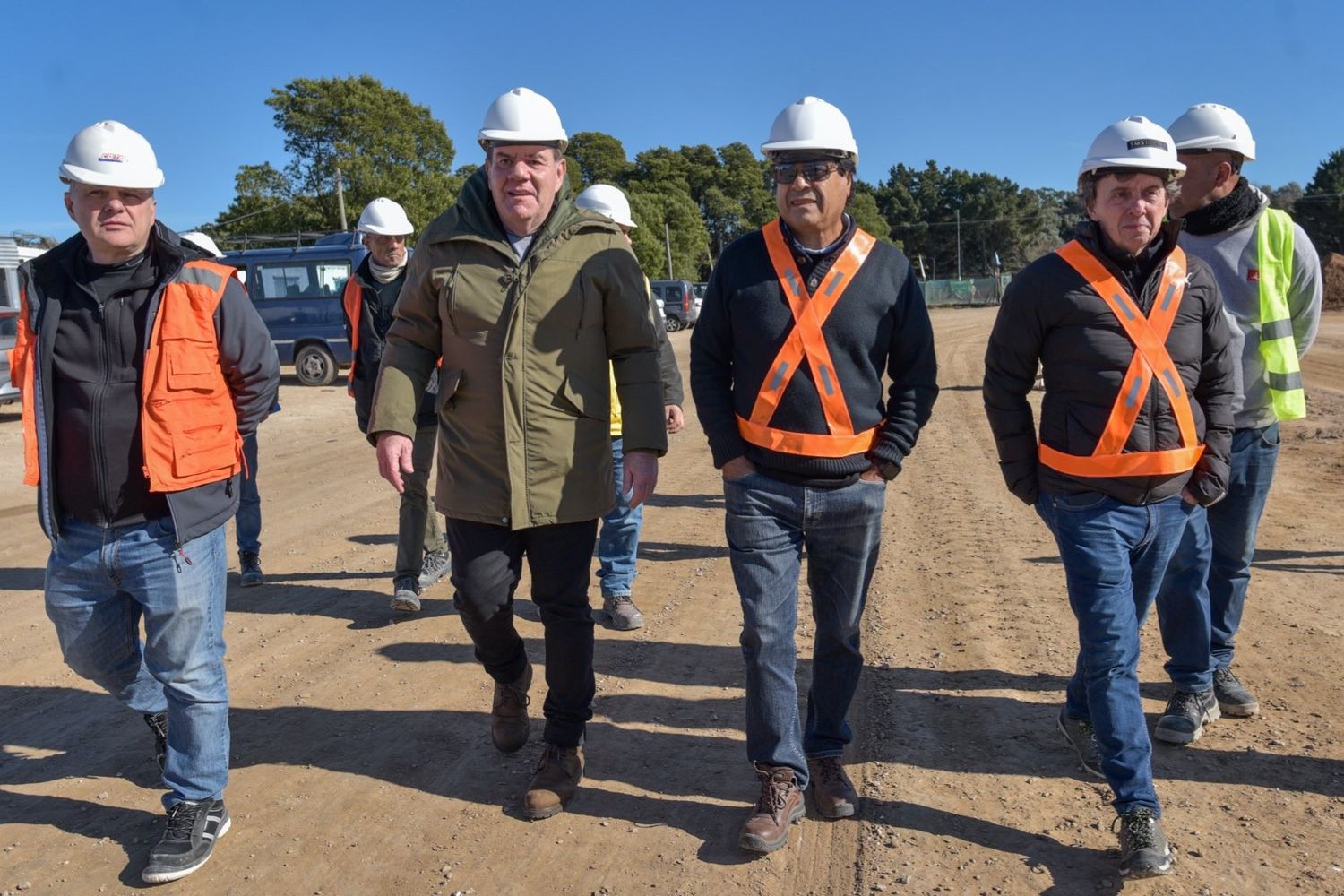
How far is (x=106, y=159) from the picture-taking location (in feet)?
10.5

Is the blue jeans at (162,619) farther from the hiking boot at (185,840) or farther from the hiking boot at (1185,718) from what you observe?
the hiking boot at (1185,718)

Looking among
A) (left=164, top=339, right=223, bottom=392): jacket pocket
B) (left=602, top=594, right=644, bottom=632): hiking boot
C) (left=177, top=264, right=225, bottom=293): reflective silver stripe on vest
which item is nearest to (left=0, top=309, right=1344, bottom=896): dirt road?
(left=602, top=594, right=644, bottom=632): hiking boot

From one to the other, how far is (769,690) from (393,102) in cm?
3963

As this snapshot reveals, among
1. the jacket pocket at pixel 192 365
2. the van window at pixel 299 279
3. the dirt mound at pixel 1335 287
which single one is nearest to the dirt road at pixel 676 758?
the jacket pocket at pixel 192 365

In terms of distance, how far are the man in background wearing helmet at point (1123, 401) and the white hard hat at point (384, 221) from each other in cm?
352

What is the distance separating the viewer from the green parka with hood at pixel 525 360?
3.61 meters

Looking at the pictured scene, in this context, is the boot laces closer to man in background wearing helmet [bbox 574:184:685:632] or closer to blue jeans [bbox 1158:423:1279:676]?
blue jeans [bbox 1158:423:1279:676]

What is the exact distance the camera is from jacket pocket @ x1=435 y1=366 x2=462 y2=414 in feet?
12.0

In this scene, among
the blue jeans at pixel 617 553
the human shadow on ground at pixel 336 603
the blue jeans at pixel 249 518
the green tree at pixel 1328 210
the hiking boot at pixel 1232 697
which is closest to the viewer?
the hiking boot at pixel 1232 697

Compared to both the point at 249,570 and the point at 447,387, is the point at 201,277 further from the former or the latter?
the point at 249,570

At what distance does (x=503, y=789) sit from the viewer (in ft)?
12.6

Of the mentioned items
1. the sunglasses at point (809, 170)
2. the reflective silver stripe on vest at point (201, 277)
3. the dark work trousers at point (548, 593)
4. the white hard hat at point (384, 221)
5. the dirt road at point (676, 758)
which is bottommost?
the dirt road at point (676, 758)

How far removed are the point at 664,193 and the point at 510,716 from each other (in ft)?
198

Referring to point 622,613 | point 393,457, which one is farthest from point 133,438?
point 622,613
